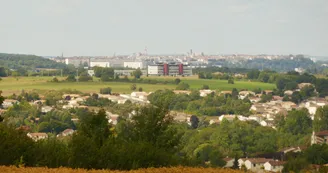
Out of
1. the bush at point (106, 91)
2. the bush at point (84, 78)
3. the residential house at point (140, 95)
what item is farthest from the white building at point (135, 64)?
the residential house at point (140, 95)

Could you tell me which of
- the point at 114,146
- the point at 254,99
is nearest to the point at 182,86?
the point at 254,99

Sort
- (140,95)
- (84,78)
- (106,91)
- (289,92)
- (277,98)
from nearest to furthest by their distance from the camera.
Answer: (140,95) < (106,91) < (277,98) < (289,92) < (84,78)

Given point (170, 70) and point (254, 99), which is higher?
point (170, 70)

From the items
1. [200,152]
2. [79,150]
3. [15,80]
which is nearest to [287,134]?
[200,152]

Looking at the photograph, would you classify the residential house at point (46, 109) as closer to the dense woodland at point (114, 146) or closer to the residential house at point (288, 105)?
the dense woodland at point (114, 146)

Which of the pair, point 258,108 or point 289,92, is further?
point 289,92

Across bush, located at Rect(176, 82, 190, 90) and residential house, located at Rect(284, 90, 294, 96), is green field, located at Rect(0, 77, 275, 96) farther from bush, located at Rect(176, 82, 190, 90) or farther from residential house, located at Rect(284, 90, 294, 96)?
residential house, located at Rect(284, 90, 294, 96)

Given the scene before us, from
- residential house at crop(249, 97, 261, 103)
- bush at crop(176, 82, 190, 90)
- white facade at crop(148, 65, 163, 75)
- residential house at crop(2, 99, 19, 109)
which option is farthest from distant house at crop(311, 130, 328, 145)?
white facade at crop(148, 65, 163, 75)

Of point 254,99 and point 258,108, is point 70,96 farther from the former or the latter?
point 254,99

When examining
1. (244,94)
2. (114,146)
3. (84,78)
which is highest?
(114,146)

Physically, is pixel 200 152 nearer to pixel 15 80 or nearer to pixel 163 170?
pixel 163 170

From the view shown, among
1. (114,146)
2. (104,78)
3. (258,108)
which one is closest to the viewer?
(114,146)
